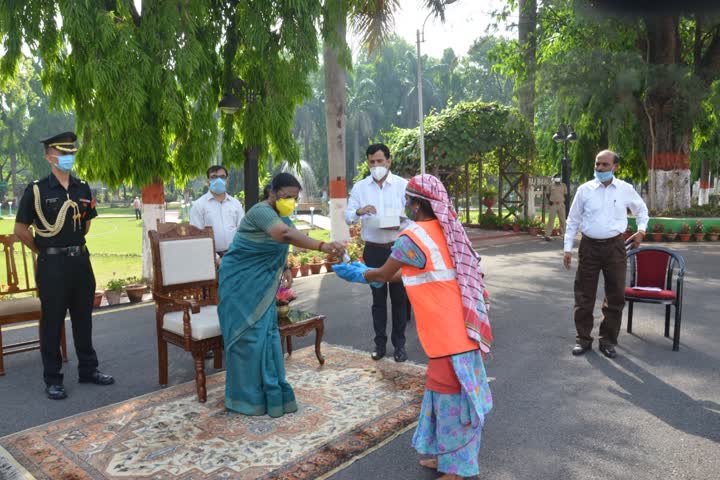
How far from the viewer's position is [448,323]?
3.05 m

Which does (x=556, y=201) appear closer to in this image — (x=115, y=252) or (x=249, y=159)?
(x=249, y=159)

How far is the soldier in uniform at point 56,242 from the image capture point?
15.1 ft

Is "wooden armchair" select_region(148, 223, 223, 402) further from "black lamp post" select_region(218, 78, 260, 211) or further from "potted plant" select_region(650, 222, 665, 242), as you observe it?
"potted plant" select_region(650, 222, 665, 242)

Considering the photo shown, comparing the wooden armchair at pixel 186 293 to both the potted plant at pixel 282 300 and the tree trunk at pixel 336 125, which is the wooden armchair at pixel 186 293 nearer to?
the potted plant at pixel 282 300

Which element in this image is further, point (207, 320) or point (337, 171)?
point (337, 171)

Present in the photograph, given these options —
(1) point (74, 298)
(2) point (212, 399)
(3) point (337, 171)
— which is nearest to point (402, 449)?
(2) point (212, 399)

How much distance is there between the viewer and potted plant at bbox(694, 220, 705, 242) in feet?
49.5

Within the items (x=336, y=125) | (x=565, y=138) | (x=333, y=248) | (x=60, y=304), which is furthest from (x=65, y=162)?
(x=565, y=138)

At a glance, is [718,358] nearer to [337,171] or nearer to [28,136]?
[337,171]

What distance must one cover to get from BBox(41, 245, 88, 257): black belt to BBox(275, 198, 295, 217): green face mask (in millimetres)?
2029

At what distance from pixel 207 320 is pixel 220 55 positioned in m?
6.08

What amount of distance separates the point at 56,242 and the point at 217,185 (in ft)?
7.10

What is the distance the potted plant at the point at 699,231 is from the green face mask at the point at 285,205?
48.2ft

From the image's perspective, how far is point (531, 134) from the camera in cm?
1867
